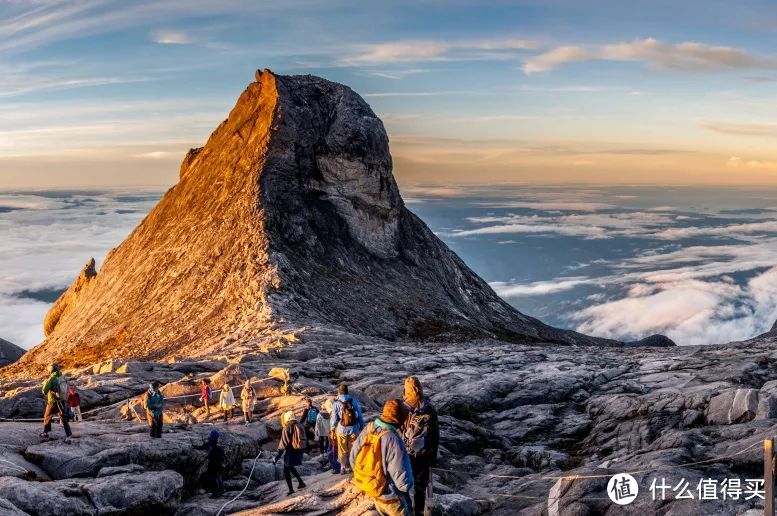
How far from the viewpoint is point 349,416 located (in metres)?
21.9

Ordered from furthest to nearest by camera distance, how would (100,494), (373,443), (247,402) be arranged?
(247,402) → (100,494) → (373,443)

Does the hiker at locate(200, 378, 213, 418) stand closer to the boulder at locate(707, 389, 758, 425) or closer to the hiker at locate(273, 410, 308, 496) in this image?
the hiker at locate(273, 410, 308, 496)

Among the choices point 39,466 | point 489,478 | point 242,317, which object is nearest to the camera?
point 39,466

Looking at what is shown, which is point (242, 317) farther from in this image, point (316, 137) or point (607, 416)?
point (607, 416)

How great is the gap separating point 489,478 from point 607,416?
10.7 m

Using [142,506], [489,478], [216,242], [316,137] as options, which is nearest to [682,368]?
[489,478]

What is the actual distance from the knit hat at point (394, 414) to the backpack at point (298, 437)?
26.4ft

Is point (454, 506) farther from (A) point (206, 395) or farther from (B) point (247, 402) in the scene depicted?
(A) point (206, 395)

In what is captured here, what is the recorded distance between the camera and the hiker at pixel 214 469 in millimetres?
23359

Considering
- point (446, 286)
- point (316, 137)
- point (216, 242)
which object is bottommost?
point (446, 286)

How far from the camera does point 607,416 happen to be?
33.2 meters

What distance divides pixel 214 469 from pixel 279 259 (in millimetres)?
51813

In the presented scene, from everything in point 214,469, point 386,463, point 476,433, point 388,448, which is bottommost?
point 476,433

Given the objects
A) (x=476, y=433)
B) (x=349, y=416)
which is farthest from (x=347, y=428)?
(x=476, y=433)
